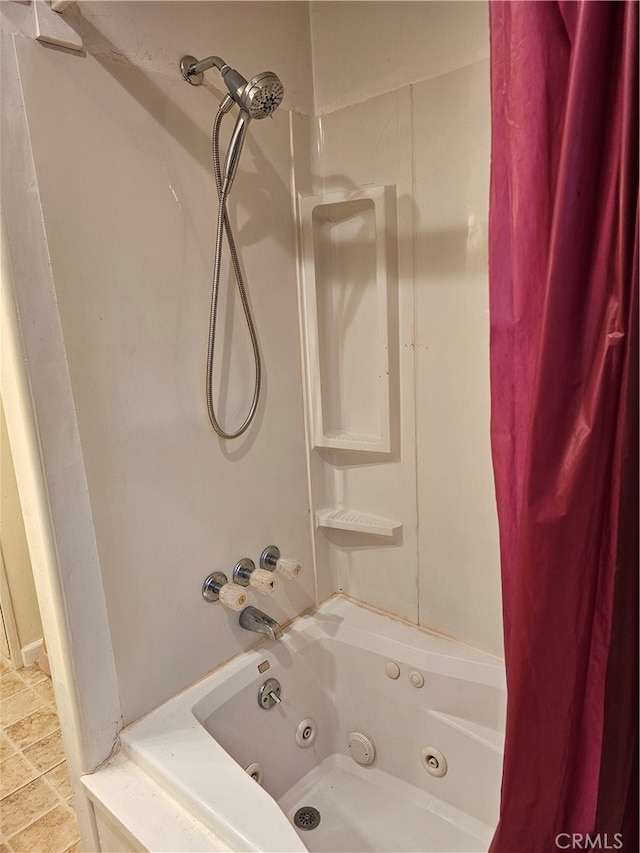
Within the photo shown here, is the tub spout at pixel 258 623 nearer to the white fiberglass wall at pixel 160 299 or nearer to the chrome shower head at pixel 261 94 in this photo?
the white fiberglass wall at pixel 160 299

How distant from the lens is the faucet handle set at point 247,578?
139 cm

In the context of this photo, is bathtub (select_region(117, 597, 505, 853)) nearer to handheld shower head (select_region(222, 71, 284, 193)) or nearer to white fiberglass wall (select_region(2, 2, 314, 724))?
white fiberglass wall (select_region(2, 2, 314, 724))

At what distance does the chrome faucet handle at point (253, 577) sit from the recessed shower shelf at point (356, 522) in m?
0.28

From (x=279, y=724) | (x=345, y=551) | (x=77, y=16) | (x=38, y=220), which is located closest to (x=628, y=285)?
(x=38, y=220)

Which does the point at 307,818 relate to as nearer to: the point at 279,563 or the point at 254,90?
the point at 279,563

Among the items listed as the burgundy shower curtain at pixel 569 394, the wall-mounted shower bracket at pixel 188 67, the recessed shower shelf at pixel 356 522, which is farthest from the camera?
the recessed shower shelf at pixel 356 522

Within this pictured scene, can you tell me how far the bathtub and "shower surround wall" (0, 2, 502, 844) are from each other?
81 millimetres

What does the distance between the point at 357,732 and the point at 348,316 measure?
1.22 metres

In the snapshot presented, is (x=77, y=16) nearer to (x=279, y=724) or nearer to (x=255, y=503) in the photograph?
(x=255, y=503)

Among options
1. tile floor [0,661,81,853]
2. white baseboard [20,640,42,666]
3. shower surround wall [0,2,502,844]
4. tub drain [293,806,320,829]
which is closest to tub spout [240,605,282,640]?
shower surround wall [0,2,502,844]

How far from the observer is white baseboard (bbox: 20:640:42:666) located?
2418mm

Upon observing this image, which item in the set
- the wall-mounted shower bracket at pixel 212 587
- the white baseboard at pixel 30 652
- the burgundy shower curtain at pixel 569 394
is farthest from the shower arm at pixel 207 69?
the white baseboard at pixel 30 652

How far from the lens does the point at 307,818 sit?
4.83 ft

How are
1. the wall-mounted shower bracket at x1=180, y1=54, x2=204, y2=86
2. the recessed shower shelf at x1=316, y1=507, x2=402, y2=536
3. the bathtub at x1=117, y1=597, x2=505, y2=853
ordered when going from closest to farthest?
the wall-mounted shower bracket at x1=180, y1=54, x2=204, y2=86 → the bathtub at x1=117, y1=597, x2=505, y2=853 → the recessed shower shelf at x1=316, y1=507, x2=402, y2=536
